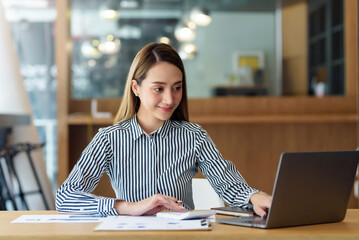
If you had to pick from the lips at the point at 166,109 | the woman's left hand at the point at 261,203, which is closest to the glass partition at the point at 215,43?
the lips at the point at 166,109

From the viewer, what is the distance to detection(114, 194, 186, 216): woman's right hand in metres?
1.63

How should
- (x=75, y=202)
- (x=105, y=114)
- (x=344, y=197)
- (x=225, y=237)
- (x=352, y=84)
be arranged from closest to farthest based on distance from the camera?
1. (x=225, y=237)
2. (x=344, y=197)
3. (x=75, y=202)
4. (x=105, y=114)
5. (x=352, y=84)

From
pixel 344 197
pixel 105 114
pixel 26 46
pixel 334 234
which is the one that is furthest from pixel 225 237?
pixel 26 46

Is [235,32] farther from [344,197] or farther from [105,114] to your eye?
[344,197]

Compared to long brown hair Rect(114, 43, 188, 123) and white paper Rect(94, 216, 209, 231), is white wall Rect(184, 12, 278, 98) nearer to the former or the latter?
long brown hair Rect(114, 43, 188, 123)

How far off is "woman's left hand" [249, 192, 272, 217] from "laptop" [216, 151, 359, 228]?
0.13 ft

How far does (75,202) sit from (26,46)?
5.52 m

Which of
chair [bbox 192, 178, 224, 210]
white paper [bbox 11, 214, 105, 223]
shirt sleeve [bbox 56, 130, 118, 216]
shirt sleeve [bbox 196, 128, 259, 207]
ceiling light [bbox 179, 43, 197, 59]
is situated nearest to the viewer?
white paper [bbox 11, 214, 105, 223]

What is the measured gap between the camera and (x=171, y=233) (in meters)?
1.41

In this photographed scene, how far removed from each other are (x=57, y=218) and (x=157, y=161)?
1.56 ft

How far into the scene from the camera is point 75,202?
5.79ft
